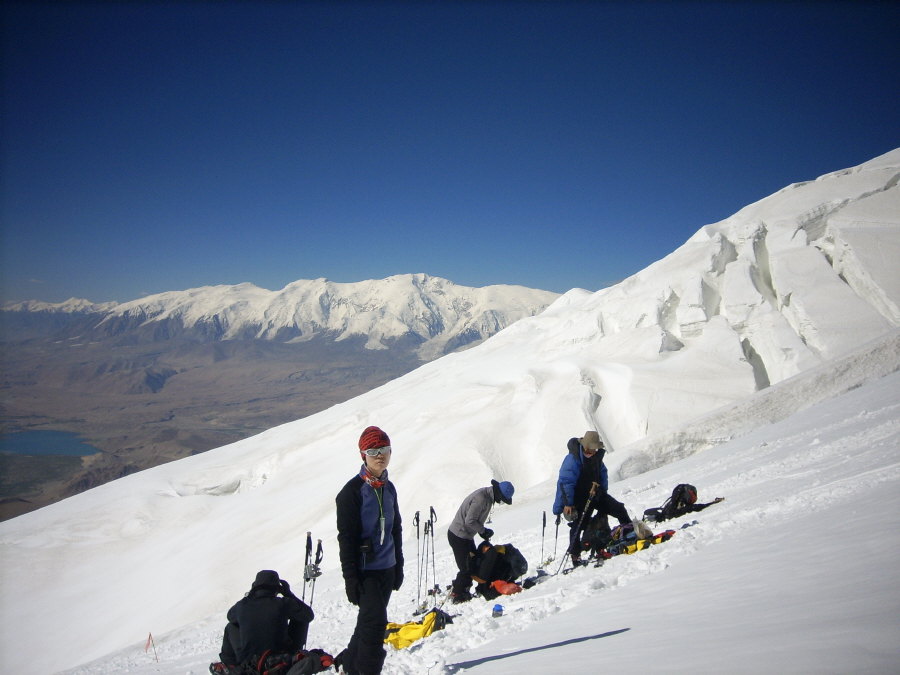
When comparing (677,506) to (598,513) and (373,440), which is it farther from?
(373,440)

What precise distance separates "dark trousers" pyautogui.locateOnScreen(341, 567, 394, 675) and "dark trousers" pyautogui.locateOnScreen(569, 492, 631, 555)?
470cm

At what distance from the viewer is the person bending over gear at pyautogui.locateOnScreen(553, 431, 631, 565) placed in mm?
8435

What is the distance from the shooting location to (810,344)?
24.1m

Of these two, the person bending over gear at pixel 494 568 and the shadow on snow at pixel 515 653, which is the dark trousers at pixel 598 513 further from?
the shadow on snow at pixel 515 653

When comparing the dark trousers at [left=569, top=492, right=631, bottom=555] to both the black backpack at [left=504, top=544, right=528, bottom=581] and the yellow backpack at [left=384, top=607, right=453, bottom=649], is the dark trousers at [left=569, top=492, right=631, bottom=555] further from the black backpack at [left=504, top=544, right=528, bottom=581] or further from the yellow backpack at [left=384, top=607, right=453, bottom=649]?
the yellow backpack at [left=384, top=607, right=453, bottom=649]

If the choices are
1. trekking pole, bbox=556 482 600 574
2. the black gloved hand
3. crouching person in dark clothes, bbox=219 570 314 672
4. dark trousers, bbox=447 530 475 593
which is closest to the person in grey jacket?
dark trousers, bbox=447 530 475 593

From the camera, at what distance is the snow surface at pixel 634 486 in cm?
441

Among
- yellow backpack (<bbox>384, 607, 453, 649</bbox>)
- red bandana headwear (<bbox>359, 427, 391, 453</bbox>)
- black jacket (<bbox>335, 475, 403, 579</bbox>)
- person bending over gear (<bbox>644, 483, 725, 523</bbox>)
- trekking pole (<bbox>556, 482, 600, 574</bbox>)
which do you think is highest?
red bandana headwear (<bbox>359, 427, 391, 453</bbox>)

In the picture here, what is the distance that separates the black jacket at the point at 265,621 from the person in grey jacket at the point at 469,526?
2.98 meters

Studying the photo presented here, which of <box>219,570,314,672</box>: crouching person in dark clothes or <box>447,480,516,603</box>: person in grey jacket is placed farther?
<box>447,480,516,603</box>: person in grey jacket

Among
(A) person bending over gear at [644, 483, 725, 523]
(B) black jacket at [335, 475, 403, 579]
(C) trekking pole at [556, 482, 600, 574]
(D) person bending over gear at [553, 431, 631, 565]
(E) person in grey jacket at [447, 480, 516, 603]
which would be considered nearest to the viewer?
(B) black jacket at [335, 475, 403, 579]

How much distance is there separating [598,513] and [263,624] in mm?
5777

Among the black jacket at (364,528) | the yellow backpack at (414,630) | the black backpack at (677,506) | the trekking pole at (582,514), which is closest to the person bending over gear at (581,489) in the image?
the trekking pole at (582,514)

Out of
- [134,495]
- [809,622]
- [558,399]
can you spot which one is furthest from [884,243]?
[134,495]
